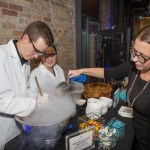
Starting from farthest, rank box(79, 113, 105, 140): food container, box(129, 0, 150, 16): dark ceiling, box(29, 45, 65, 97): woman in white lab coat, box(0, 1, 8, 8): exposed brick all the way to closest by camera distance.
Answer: box(129, 0, 150, 16): dark ceiling
box(29, 45, 65, 97): woman in white lab coat
box(0, 1, 8, 8): exposed brick
box(79, 113, 105, 140): food container

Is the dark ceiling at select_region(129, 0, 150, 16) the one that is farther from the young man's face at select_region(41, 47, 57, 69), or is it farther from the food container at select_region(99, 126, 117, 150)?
the food container at select_region(99, 126, 117, 150)

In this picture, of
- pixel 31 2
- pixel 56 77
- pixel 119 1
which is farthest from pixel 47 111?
pixel 119 1

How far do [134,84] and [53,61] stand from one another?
1192mm

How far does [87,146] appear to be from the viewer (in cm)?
131

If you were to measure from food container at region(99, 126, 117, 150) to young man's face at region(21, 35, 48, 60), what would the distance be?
2.57 feet

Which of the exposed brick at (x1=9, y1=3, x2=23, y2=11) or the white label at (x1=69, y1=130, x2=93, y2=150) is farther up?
the exposed brick at (x1=9, y1=3, x2=23, y2=11)

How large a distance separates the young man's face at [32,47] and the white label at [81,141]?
2.37 ft

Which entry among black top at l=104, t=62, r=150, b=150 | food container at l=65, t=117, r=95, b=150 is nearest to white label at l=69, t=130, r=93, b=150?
food container at l=65, t=117, r=95, b=150

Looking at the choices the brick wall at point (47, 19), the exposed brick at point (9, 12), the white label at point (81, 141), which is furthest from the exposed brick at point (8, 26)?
the white label at point (81, 141)

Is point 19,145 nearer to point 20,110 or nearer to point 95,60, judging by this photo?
point 20,110

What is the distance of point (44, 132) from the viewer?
1209 mm

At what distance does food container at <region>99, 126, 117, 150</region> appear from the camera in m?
1.32

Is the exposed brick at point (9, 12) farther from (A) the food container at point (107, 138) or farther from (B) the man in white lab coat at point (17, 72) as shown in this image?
(A) the food container at point (107, 138)

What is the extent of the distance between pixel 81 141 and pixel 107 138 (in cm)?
20
